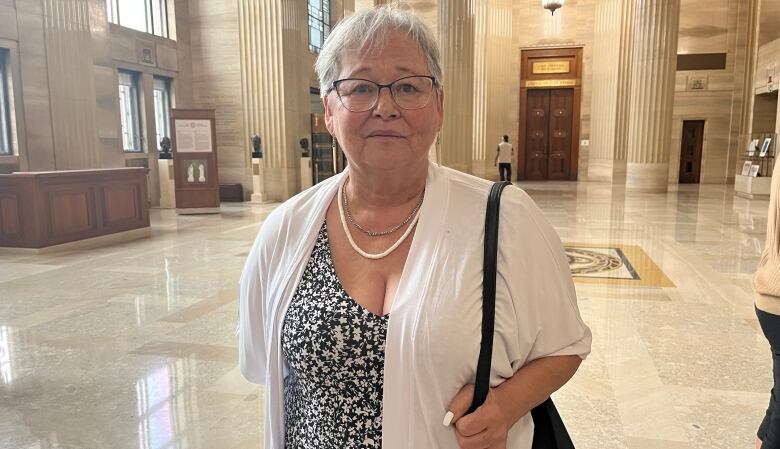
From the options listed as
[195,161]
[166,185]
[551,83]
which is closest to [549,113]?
[551,83]

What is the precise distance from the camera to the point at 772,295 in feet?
5.94

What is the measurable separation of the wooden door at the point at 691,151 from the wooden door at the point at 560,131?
4.46 meters

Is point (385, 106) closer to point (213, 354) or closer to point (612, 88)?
point (213, 354)

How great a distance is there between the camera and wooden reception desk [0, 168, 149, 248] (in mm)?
8531

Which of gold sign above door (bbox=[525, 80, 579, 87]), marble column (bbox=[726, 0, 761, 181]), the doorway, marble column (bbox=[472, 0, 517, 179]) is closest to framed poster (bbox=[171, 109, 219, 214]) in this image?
marble column (bbox=[472, 0, 517, 179])

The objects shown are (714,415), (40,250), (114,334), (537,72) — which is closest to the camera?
(714,415)

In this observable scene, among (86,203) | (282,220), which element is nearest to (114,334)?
(282,220)

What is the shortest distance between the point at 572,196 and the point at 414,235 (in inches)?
640

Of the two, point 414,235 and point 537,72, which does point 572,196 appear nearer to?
point 537,72

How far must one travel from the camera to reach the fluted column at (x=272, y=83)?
15.8m

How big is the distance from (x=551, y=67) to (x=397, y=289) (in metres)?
25.4

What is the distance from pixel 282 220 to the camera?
1.54m

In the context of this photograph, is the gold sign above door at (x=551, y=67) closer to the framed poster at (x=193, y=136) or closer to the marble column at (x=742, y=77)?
the marble column at (x=742, y=77)

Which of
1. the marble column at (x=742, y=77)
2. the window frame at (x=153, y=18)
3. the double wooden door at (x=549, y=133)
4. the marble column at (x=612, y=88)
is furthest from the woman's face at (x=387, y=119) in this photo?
the double wooden door at (x=549, y=133)
